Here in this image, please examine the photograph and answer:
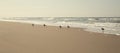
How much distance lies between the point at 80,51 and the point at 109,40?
134cm

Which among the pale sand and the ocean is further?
the ocean

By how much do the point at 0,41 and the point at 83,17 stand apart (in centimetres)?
826

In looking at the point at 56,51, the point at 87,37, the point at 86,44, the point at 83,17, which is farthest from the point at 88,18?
the point at 56,51

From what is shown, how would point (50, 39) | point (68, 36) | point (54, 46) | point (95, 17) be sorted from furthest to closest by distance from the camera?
1. point (95, 17)
2. point (68, 36)
3. point (50, 39)
4. point (54, 46)

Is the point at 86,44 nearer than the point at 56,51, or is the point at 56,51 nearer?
the point at 56,51

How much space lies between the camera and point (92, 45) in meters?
4.32

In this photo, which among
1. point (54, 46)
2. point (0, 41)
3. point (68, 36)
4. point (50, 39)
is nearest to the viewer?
point (54, 46)

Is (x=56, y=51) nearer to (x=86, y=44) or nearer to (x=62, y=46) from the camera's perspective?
(x=62, y=46)

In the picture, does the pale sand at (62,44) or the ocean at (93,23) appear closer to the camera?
the pale sand at (62,44)

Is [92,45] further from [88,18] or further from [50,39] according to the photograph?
[88,18]

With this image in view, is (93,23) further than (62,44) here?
Yes

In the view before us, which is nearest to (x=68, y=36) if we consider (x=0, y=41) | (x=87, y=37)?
(x=87, y=37)

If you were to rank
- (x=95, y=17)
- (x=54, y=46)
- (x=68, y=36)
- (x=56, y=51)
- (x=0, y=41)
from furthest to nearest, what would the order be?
(x=95, y=17), (x=68, y=36), (x=0, y=41), (x=54, y=46), (x=56, y=51)

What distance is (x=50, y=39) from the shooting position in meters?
4.84
